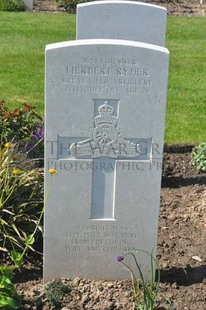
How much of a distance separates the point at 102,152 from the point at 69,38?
8708 millimetres

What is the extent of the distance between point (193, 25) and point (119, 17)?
8020 millimetres

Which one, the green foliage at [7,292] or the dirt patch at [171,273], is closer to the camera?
the green foliage at [7,292]

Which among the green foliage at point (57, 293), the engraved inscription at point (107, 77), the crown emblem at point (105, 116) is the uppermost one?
the engraved inscription at point (107, 77)

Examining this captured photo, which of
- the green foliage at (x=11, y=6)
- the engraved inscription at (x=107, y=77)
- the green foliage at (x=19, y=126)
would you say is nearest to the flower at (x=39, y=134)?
the green foliage at (x=19, y=126)

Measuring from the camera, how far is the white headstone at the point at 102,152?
4.07m

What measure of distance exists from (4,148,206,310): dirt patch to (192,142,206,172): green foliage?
13.8 inches

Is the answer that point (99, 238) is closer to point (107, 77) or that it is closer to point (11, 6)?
point (107, 77)

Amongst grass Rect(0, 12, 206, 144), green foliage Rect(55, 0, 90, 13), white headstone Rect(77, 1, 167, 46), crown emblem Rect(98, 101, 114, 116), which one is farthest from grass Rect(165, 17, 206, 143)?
crown emblem Rect(98, 101, 114, 116)

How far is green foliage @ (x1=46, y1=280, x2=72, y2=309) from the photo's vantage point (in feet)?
13.9

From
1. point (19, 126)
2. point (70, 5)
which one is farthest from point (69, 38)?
point (19, 126)

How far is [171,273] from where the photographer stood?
15.4 ft

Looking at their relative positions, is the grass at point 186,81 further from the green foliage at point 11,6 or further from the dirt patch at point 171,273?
the green foliage at point 11,6

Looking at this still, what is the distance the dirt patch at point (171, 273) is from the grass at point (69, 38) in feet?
5.14

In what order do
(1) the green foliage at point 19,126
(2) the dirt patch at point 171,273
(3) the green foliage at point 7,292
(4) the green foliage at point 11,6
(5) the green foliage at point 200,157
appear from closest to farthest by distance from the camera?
(3) the green foliage at point 7,292 → (2) the dirt patch at point 171,273 → (1) the green foliage at point 19,126 → (5) the green foliage at point 200,157 → (4) the green foliage at point 11,6
